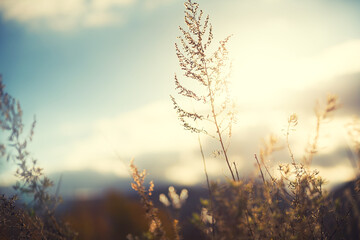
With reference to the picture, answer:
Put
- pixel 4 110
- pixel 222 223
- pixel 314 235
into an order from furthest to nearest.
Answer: pixel 4 110
pixel 314 235
pixel 222 223

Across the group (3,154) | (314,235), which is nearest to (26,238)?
(3,154)

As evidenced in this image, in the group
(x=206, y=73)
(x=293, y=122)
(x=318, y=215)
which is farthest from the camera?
(x=206, y=73)

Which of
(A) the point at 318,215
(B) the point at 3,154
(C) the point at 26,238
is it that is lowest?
(A) the point at 318,215

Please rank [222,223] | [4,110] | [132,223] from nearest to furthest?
[222,223] < [4,110] < [132,223]

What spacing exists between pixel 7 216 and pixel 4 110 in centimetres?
202

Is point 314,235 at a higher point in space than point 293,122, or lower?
lower

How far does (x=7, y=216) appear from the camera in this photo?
12.1 ft

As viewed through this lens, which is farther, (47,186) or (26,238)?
(47,186)

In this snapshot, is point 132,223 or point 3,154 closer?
point 3,154

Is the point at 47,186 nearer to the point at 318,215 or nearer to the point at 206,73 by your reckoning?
the point at 206,73

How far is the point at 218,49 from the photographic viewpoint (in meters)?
3.92

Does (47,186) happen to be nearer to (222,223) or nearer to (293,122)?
(222,223)

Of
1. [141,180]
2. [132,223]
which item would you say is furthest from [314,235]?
[132,223]

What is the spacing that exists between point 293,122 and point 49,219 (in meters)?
4.38
